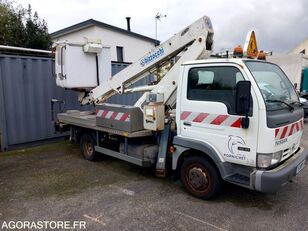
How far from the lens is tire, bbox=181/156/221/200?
388 centimetres

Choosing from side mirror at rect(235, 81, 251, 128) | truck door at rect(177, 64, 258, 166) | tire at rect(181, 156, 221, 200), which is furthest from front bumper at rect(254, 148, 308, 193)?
side mirror at rect(235, 81, 251, 128)

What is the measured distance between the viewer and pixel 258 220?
11.6 ft

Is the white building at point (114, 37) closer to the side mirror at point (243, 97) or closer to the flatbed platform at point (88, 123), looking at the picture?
the flatbed platform at point (88, 123)

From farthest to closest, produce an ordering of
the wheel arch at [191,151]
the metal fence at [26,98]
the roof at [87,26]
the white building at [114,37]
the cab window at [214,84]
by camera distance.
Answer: the white building at [114,37] → the roof at [87,26] → the metal fence at [26,98] → the wheel arch at [191,151] → the cab window at [214,84]

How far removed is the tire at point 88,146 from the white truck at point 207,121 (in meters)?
0.37

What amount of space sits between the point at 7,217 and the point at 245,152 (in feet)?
10.9

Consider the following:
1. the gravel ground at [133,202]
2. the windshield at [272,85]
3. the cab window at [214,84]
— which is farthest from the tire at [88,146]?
the windshield at [272,85]

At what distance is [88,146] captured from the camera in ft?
20.6

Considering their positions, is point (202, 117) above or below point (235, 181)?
above

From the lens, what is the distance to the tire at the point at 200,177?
3.88 meters

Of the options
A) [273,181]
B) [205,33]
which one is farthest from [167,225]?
[205,33]

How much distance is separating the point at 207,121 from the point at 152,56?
1.88 metres

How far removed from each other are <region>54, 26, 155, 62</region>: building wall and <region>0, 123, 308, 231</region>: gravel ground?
11.6 metres

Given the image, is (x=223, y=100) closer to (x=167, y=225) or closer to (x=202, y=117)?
(x=202, y=117)
